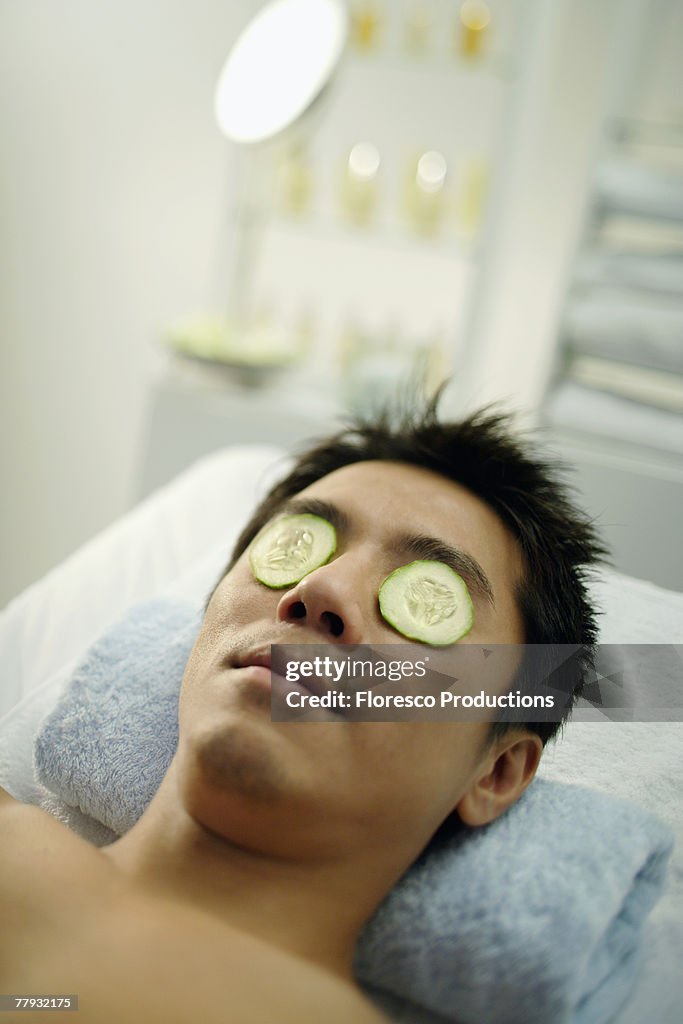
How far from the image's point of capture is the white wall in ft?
8.62

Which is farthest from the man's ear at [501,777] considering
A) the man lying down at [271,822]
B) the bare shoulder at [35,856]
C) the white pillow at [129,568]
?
the white pillow at [129,568]

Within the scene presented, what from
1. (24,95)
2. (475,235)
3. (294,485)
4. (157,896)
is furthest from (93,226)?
(157,896)

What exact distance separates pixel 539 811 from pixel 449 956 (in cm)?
18

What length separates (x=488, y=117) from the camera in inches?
104

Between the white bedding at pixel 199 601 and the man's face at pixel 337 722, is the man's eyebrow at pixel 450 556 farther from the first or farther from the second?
the white bedding at pixel 199 601

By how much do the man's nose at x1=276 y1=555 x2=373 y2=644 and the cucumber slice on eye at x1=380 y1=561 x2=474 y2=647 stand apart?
1.0 inches

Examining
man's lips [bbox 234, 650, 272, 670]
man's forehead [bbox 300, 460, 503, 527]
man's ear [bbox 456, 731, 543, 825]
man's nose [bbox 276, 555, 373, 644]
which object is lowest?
man's ear [bbox 456, 731, 543, 825]

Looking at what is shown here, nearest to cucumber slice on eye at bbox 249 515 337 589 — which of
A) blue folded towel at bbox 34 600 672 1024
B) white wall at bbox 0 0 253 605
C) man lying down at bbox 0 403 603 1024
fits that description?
man lying down at bbox 0 403 603 1024

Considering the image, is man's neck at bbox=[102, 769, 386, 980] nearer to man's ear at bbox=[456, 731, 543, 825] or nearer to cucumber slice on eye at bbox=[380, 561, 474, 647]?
man's ear at bbox=[456, 731, 543, 825]

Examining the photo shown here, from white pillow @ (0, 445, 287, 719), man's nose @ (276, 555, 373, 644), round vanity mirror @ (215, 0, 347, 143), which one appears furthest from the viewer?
round vanity mirror @ (215, 0, 347, 143)

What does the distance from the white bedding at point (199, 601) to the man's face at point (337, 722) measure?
16 centimetres

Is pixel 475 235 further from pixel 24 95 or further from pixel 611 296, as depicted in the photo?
pixel 24 95

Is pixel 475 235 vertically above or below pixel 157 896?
above

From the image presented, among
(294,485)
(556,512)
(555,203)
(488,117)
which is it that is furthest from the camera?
(488,117)
